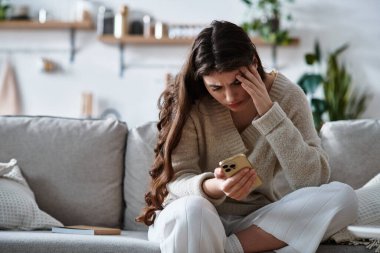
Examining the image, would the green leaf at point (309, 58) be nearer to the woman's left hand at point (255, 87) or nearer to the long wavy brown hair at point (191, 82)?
the long wavy brown hair at point (191, 82)

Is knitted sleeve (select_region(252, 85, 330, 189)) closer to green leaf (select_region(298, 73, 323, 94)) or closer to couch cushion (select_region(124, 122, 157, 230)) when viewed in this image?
couch cushion (select_region(124, 122, 157, 230))

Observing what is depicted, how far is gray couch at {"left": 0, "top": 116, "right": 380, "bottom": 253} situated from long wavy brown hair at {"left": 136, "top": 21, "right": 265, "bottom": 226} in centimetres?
33

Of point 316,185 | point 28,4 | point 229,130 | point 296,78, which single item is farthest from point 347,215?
point 28,4

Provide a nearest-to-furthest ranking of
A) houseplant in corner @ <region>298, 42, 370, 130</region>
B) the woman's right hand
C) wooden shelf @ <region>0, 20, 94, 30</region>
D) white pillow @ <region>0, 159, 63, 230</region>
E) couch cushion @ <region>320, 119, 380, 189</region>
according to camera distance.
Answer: the woman's right hand → white pillow @ <region>0, 159, 63, 230</region> → couch cushion @ <region>320, 119, 380, 189</region> → houseplant in corner @ <region>298, 42, 370, 130</region> → wooden shelf @ <region>0, 20, 94, 30</region>

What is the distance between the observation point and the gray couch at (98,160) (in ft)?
8.32

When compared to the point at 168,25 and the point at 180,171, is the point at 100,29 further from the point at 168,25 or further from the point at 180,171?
the point at 180,171

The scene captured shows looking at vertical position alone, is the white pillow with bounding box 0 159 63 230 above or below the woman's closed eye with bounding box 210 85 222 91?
below

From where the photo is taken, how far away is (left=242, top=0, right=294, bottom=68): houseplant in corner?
448 centimetres

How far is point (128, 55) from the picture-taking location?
4836 mm

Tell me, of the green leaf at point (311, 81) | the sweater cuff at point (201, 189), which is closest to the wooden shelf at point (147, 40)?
the green leaf at point (311, 81)

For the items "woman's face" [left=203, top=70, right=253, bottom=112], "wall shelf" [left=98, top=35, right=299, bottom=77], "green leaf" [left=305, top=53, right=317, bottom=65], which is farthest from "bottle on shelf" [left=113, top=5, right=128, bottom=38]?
"woman's face" [left=203, top=70, right=253, bottom=112]

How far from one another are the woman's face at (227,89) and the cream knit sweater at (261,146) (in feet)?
0.27

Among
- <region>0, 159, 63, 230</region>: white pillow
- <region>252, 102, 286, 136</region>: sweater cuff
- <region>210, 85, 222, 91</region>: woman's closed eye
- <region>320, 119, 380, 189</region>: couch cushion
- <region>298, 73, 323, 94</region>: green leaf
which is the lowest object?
<region>0, 159, 63, 230</region>: white pillow

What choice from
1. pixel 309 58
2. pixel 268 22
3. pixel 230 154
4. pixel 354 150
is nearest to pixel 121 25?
pixel 268 22
